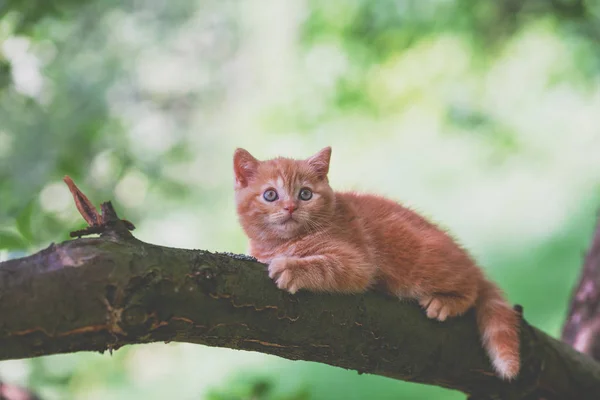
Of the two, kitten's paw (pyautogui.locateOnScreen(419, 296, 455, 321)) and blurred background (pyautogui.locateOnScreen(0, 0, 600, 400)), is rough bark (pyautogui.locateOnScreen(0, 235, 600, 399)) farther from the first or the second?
blurred background (pyautogui.locateOnScreen(0, 0, 600, 400))

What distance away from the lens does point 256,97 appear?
4855 mm

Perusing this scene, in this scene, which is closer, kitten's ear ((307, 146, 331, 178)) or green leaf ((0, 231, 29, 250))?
green leaf ((0, 231, 29, 250))

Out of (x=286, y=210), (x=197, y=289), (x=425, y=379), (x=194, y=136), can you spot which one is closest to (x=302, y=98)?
(x=194, y=136)

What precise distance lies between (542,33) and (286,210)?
12.0ft

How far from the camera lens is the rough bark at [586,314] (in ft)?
8.20

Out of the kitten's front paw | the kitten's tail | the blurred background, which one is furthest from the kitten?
the blurred background

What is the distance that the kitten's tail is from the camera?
1871 millimetres

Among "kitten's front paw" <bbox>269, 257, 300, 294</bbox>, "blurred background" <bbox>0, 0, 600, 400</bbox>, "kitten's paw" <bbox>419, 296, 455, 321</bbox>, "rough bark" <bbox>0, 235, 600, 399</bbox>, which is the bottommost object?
"rough bark" <bbox>0, 235, 600, 399</bbox>

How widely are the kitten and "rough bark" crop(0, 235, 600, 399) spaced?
8 cm

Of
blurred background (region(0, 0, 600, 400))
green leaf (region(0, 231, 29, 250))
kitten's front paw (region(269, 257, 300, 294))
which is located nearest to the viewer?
kitten's front paw (region(269, 257, 300, 294))

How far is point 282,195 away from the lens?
6.77 feet

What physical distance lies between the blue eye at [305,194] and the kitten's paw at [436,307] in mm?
473

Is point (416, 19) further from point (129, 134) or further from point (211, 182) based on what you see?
point (129, 134)

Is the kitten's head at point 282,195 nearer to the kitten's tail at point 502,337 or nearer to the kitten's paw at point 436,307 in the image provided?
the kitten's paw at point 436,307
